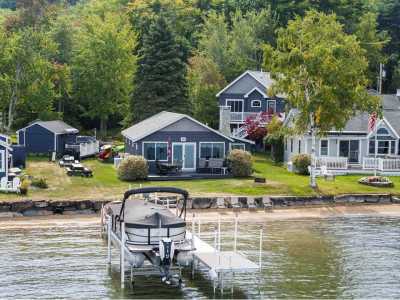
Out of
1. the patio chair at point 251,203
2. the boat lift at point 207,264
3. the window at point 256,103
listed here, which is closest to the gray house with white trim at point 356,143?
the window at point 256,103

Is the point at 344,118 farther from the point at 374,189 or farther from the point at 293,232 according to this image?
the point at 293,232

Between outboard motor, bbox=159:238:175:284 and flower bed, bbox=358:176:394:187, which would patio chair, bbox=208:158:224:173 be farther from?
outboard motor, bbox=159:238:175:284

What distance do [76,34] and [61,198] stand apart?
4196cm

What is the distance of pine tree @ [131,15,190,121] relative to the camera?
63344 millimetres

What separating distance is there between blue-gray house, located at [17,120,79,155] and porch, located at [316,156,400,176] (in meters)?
18.0

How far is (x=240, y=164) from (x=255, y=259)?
17040 mm

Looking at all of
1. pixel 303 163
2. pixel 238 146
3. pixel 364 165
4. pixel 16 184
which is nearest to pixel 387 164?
pixel 364 165

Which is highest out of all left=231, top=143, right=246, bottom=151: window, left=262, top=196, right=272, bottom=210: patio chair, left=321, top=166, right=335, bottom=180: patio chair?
left=231, top=143, right=246, bottom=151: window

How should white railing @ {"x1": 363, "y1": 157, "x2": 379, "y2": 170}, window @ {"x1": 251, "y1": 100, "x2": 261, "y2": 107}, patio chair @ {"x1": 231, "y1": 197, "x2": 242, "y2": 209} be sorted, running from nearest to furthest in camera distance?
patio chair @ {"x1": 231, "y1": 197, "x2": 242, "y2": 209} → white railing @ {"x1": 363, "y1": 157, "x2": 379, "y2": 170} → window @ {"x1": 251, "y1": 100, "x2": 261, "y2": 107}

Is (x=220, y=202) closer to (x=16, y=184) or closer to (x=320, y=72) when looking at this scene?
(x=320, y=72)

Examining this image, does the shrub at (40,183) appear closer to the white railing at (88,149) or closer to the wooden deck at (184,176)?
the wooden deck at (184,176)

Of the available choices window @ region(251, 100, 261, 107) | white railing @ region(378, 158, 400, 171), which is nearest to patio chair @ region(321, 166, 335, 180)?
white railing @ region(378, 158, 400, 171)

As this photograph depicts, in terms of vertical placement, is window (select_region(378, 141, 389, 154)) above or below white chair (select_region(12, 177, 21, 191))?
above

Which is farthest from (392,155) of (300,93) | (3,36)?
(3,36)
